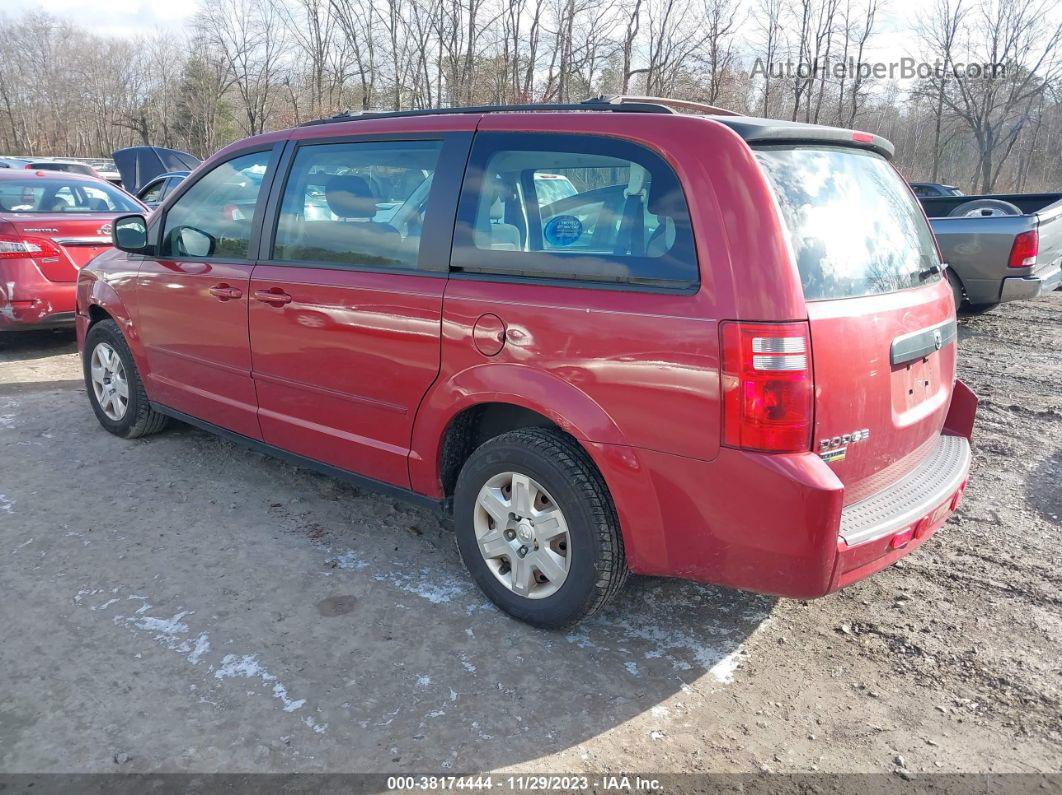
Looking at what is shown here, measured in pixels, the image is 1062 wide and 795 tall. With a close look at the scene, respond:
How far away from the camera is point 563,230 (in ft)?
9.45

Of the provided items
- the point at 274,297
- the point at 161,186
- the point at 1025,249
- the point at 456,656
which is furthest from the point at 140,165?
the point at 456,656

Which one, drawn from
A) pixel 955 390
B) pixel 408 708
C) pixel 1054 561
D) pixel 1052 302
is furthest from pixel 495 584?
pixel 1052 302

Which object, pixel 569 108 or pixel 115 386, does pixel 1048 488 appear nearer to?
pixel 569 108

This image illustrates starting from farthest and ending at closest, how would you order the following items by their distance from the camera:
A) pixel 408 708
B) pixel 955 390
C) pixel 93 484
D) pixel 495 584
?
pixel 93 484 → pixel 955 390 → pixel 495 584 → pixel 408 708

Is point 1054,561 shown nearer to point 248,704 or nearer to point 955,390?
point 955,390

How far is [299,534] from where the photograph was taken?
384 cm

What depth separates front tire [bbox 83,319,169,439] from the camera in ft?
16.2

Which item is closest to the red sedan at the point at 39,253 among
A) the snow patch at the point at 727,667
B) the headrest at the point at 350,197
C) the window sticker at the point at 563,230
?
the headrest at the point at 350,197

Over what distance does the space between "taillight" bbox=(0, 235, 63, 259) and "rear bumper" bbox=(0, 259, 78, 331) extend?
5cm

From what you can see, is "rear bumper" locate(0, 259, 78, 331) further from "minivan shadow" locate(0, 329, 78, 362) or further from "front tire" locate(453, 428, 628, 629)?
"front tire" locate(453, 428, 628, 629)

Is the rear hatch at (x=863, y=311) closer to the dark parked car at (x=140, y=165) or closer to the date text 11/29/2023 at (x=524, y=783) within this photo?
the date text 11/29/2023 at (x=524, y=783)

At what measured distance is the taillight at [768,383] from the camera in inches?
92.1

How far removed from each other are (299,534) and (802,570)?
243cm

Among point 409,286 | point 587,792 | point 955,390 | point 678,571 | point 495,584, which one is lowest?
point 587,792
